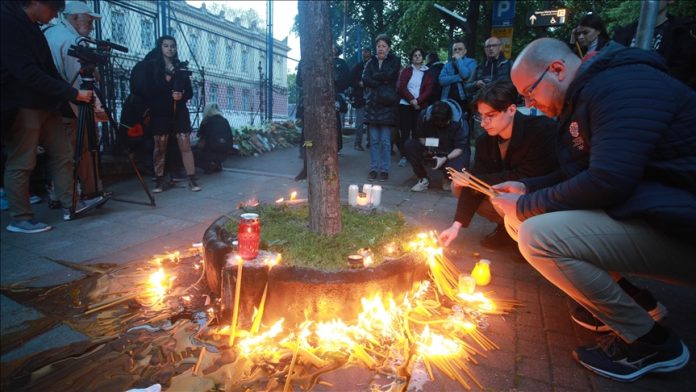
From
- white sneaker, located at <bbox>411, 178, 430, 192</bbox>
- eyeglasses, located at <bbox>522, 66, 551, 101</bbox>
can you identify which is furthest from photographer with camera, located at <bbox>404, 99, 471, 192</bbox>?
eyeglasses, located at <bbox>522, 66, 551, 101</bbox>

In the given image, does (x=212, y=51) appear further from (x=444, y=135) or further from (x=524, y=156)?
(x=524, y=156)

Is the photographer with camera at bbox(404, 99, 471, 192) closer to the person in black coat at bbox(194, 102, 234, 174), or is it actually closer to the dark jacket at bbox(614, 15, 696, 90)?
the dark jacket at bbox(614, 15, 696, 90)

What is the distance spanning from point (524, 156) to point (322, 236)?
1835 millimetres

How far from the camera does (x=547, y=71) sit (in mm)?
2244

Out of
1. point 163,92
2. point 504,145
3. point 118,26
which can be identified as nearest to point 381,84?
point 163,92

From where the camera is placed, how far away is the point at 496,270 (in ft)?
11.5

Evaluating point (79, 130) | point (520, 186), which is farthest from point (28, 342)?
point (520, 186)

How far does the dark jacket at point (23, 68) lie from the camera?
3883 mm

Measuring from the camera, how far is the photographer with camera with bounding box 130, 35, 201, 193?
5762 millimetres

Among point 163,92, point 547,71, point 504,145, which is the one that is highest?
point 163,92

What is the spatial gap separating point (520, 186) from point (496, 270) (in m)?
1.00

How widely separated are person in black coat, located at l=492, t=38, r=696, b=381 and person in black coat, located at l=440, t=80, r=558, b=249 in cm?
78

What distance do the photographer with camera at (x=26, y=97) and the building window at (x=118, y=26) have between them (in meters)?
2.88

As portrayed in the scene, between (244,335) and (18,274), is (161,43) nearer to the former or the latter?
(18,274)
